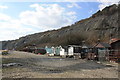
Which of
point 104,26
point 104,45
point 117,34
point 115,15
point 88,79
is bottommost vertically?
point 88,79

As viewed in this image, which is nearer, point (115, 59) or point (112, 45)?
point (115, 59)

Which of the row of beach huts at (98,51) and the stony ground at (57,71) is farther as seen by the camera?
the row of beach huts at (98,51)

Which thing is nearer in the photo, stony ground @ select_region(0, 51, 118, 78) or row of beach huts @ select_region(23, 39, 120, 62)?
stony ground @ select_region(0, 51, 118, 78)

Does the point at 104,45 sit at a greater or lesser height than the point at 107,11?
lesser

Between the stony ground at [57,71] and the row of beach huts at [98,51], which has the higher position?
the row of beach huts at [98,51]

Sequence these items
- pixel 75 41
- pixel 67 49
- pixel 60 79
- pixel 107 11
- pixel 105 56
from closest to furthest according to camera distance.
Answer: pixel 60 79
pixel 105 56
pixel 67 49
pixel 75 41
pixel 107 11

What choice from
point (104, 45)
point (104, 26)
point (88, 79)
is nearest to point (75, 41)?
point (104, 26)

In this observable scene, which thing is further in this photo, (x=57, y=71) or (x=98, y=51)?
(x=98, y=51)

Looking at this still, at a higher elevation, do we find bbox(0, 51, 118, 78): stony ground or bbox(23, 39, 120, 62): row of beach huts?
bbox(23, 39, 120, 62): row of beach huts

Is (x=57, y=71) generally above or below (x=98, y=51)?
below

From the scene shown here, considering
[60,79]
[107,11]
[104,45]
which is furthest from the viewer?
[107,11]

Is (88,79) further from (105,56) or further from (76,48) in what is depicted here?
(76,48)

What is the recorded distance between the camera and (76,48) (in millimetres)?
41812

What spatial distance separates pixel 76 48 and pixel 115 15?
122ft
